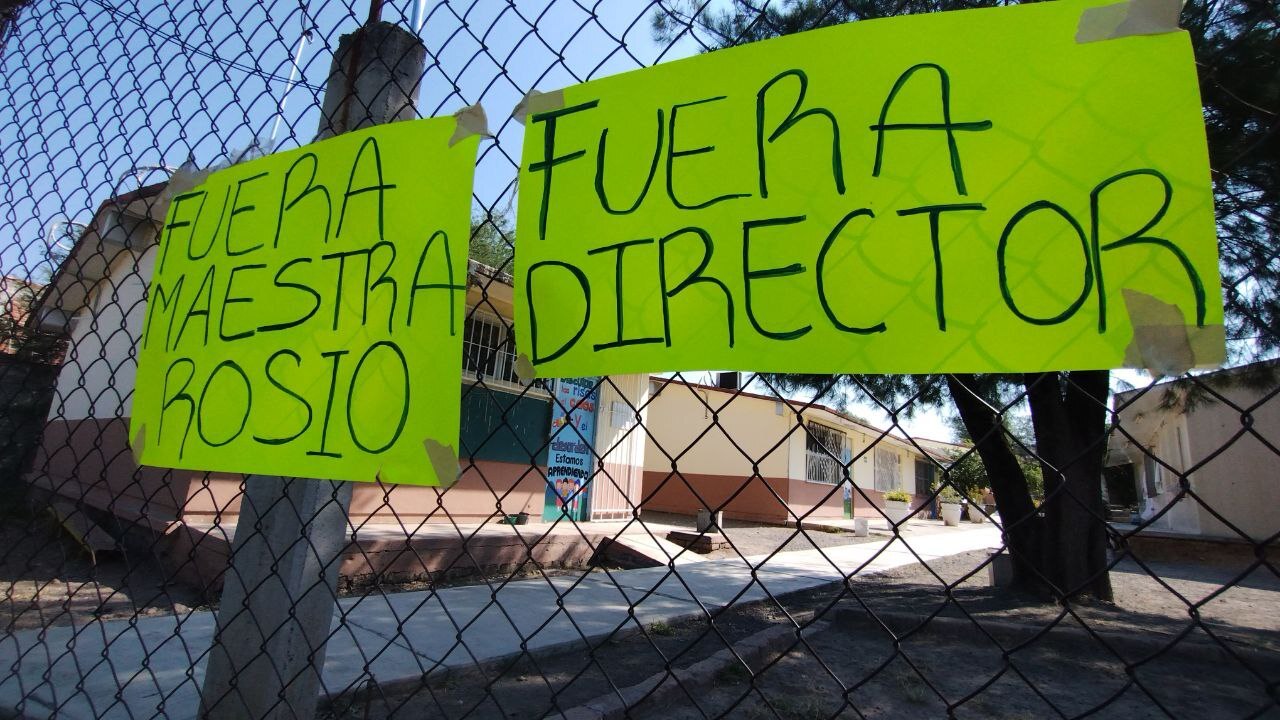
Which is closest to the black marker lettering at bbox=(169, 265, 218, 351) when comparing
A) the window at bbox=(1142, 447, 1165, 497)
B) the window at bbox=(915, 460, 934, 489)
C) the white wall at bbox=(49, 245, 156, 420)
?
the white wall at bbox=(49, 245, 156, 420)

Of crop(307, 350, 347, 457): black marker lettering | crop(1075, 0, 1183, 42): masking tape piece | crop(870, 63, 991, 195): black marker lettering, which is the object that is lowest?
crop(307, 350, 347, 457): black marker lettering

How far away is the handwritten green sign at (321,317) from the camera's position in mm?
1336

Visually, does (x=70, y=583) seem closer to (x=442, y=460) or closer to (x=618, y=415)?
(x=442, y=460)

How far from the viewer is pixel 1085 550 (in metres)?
5.24

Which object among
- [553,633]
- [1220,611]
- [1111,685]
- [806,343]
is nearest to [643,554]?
[553,633]

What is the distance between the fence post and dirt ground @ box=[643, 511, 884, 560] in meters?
7.09

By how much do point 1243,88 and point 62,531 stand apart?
364 inches

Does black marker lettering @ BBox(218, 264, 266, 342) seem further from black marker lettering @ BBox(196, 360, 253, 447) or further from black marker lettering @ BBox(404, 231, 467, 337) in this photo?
black marker lettering @ BBox(404, 231, 467, 337)

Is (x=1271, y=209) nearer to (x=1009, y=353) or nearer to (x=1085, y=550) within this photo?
(x=1009, y=353)

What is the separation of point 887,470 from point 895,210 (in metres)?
27.1

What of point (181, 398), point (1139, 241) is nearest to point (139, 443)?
point (181, 398)

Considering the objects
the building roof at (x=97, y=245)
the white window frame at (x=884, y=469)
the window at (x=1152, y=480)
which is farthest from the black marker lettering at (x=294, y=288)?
the white window frame at (x=884, y=469)

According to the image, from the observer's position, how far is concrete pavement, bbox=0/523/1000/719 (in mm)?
2139

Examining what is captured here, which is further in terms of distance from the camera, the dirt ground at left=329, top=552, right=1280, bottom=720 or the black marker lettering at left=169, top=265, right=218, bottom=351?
the dirt ground at left=329, top=552, right=1280, bottom=720
